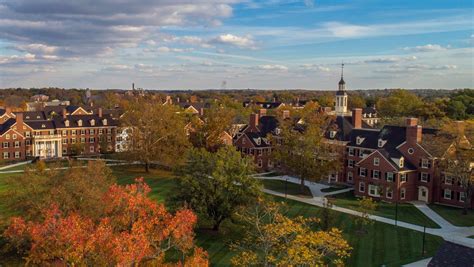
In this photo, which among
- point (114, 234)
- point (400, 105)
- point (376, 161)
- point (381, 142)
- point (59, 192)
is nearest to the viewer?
point (114, 234)

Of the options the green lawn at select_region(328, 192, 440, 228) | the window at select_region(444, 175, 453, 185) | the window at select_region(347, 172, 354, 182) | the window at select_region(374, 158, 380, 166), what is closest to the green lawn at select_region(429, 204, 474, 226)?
the green lawn at select_region(328, 192, 440, 228)

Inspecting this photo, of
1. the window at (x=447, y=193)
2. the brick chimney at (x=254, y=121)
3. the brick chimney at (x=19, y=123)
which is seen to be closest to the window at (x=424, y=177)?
the window at (x=447, y=193)

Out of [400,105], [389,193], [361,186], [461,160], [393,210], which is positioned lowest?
[393,210]

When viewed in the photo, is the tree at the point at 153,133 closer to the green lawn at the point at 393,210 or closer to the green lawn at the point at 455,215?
the green lawn at the point at 393,210

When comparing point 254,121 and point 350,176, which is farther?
point 254,121

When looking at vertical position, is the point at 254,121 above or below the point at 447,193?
above

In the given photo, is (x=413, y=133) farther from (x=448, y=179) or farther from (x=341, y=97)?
(x=341, y=97)

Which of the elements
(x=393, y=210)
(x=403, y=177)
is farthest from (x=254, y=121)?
(x=393, y=210)

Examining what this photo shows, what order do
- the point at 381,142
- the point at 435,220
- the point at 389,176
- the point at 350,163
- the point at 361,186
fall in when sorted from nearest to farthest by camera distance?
1. the point at 435,220
2. the point at 389,176
3. the point at 361,186
4. the point at 381,142
5. the point at 350,163
